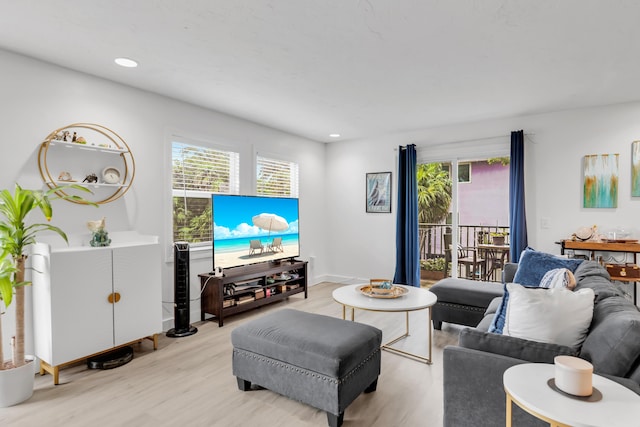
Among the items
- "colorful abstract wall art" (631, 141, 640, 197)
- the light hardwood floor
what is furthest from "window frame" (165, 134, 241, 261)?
"colorful abstract wall art" (631, 141, 640, 197)

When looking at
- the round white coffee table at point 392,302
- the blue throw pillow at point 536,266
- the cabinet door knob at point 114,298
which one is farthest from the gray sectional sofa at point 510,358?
the cabinet door knob at point 114,298

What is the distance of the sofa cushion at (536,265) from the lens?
2.98 meters

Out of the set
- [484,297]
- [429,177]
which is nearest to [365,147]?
[429,177]

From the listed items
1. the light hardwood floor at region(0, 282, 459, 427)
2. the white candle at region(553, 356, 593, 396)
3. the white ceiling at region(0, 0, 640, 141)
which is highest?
the white ceiling at region(0, 0, 640, 141)

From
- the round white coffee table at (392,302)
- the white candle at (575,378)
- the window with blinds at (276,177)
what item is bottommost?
the round white coffee table at (392,302)

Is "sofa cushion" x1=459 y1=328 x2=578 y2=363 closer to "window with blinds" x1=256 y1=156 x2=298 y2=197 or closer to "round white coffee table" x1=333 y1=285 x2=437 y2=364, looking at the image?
"round white coffee table" x1=333 y1=285 x2=437 y2=364

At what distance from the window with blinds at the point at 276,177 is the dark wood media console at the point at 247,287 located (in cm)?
110

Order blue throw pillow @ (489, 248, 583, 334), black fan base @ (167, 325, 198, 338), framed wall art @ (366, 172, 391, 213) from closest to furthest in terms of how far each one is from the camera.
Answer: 1. blue throw pillow @ (489, 248, 583, 334)
2. black fan base @ (167, 325, 198, 338)
3. framed wall art @ (366, 172, 391, 213)

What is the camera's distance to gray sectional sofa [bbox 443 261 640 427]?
136 cm

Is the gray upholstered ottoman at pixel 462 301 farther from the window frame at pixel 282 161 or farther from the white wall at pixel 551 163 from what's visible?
the window frame at pixel 282 161

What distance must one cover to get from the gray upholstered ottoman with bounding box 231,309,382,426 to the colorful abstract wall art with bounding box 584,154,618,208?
345 centimetres

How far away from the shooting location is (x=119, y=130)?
132 inches

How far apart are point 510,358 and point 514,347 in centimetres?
6

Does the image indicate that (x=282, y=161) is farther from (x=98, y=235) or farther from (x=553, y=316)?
(x=553, y=316)
